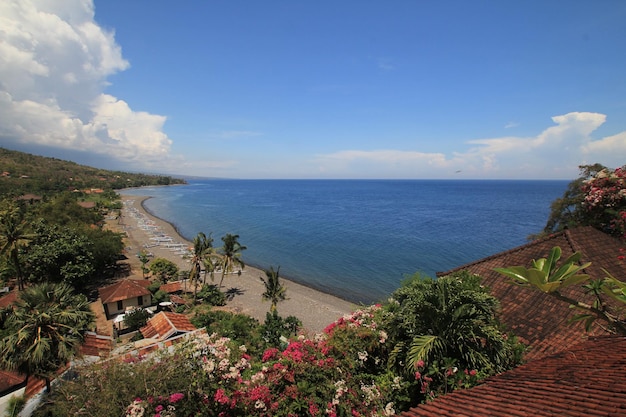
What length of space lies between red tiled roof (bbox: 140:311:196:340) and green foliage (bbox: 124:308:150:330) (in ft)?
5.23

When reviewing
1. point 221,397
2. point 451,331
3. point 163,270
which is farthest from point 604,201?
point 163,270

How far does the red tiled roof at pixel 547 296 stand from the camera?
27.7ft

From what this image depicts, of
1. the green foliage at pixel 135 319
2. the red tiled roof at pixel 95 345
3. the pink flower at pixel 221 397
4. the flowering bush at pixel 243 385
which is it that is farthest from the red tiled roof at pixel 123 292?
the pink flower at pixel 221 397

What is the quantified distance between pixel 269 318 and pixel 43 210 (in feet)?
145

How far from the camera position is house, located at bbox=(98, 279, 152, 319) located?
2354 centimetres

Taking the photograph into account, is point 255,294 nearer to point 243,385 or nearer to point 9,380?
point 9,380

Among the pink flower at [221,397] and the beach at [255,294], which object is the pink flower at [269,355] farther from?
the beach at [255,294]

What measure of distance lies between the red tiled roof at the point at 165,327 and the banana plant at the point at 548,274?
19267mm

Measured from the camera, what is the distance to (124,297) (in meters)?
23.6

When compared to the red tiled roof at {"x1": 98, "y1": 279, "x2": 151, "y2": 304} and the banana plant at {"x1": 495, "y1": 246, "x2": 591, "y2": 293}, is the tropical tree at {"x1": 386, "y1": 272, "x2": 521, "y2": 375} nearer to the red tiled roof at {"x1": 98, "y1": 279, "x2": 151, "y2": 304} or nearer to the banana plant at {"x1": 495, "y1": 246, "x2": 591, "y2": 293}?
the banana plant at {"x1": 495, "y1": 246, "x2": 591, "y2": 293}

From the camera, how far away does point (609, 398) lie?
2836 millimetres

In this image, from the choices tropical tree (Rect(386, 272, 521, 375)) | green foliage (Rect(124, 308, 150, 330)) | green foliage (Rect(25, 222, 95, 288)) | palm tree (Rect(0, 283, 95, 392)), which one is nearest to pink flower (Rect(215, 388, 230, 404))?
tropical tree (Rect(386, 272, 521, 375))

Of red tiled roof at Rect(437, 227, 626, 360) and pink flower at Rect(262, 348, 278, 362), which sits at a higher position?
red tiled roof at Rect(437, 227, 626, 360)

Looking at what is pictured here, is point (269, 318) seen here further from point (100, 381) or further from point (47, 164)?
point (47, 164)
